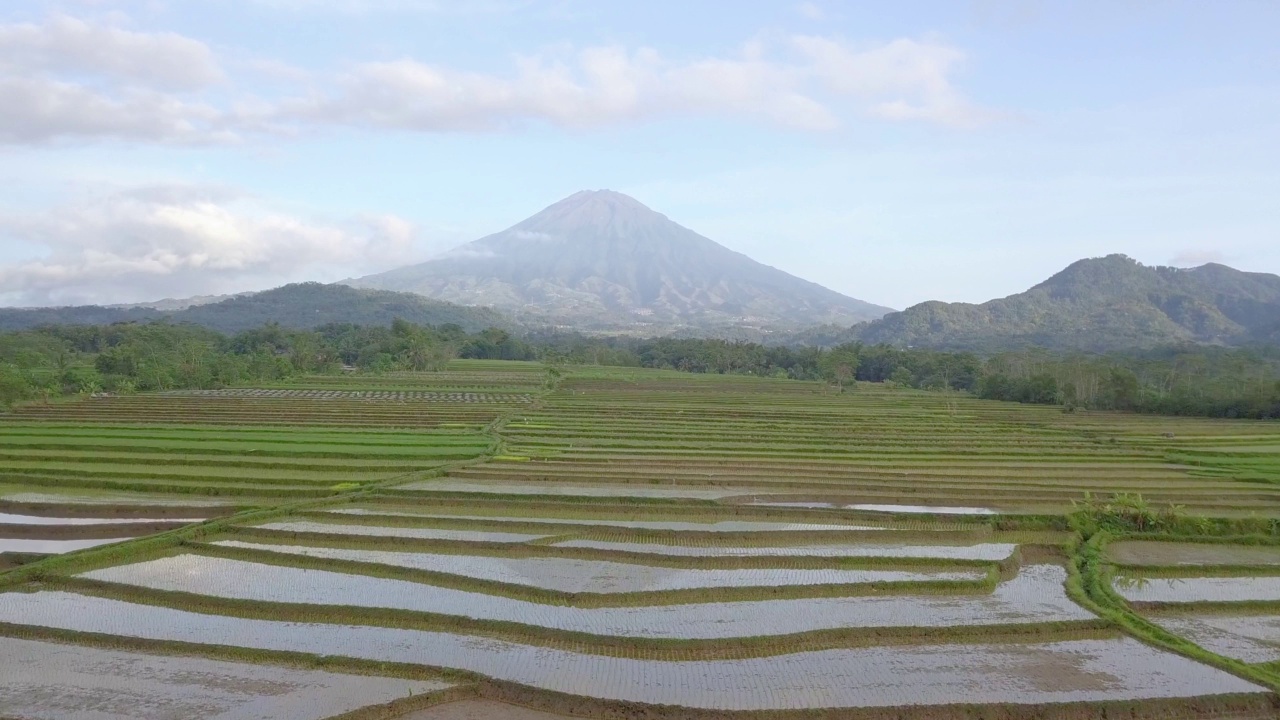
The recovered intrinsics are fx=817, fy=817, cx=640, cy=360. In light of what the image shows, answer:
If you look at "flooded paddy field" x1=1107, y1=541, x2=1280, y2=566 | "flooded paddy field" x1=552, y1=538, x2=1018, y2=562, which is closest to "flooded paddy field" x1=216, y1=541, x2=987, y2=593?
"flooded paddy field" x1=552, y1=538, x2=1018, y2=562

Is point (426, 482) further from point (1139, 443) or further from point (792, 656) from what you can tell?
point (1139, 443)

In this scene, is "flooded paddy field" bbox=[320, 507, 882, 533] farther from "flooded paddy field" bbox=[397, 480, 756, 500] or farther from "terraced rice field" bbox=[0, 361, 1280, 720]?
"flooded paddy field" bbox=[397, 480, 756, 500]

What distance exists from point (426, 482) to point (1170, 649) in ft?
47.9

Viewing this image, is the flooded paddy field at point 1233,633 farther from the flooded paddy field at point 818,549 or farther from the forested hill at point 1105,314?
the forested hill at point 1105,314

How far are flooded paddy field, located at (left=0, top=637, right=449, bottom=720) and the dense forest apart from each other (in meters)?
29.8

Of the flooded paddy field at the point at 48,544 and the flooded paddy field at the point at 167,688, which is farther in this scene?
the flooded paddy field at the point at 48,544

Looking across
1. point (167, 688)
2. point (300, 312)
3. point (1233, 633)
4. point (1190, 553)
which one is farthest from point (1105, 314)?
point (167, 688)

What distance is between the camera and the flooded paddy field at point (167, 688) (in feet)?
25.2

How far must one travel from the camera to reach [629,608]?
10859mm

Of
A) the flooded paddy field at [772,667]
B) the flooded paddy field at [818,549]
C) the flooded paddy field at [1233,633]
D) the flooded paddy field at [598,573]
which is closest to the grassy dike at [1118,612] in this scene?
the flooded paddy field at [772,667]

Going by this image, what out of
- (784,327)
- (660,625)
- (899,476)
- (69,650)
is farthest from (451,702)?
(784,327)

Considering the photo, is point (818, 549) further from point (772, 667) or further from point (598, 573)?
point (772, 667)

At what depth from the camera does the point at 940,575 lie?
12648 millimetres

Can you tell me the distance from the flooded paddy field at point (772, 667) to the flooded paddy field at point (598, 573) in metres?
2.31
